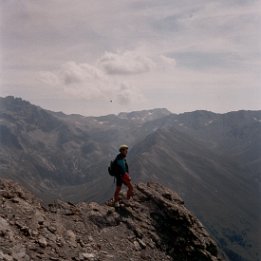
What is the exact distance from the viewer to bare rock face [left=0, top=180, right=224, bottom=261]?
2003 cm

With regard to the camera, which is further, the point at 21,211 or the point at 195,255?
the point at 195,255

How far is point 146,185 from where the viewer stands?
107 ft

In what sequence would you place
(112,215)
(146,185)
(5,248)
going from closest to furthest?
(5,248) → (112,215) → (146,185)

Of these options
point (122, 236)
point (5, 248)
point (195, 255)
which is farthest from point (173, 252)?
point (5, 248)

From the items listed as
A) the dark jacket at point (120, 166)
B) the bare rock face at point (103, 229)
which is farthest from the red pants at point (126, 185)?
the bare rock face at point (103, 229)

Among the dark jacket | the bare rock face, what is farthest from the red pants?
the bare rock face

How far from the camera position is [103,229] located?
979 inches

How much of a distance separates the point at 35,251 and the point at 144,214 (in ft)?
34.7

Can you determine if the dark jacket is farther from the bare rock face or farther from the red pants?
the bare rock face

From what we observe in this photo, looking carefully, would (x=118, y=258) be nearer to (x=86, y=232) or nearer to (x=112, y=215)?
(x=86, y=232)

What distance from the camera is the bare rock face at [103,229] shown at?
20.0m

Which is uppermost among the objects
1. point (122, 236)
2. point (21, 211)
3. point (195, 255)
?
point (21, 211)

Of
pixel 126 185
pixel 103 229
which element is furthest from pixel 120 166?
pixel 103 229

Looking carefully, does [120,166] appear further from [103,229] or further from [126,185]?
[103,229]
